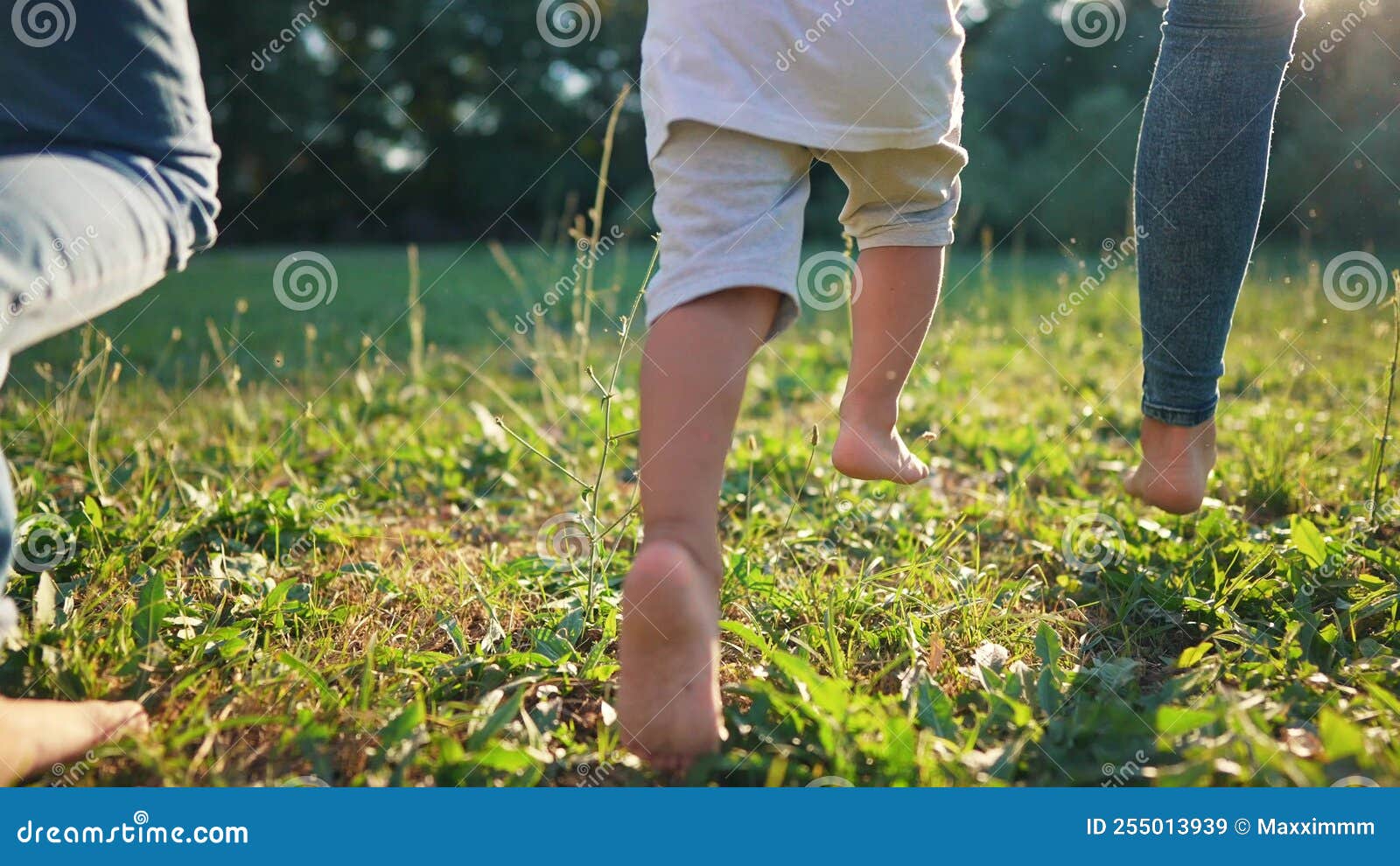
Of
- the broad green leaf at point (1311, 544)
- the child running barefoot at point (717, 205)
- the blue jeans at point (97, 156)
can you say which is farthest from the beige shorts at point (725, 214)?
the broad green leaf at point (1311, 544)

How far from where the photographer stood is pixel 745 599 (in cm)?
139

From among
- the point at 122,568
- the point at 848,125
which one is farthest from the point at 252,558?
the point at 848,125

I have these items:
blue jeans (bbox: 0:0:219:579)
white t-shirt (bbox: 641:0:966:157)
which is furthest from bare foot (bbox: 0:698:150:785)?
white t-shirt (bbox: 641:0:966:157)

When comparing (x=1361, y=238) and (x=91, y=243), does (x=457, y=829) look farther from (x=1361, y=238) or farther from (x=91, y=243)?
(x=1361, y=238)

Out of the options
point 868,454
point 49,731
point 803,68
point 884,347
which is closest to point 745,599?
point 868,454

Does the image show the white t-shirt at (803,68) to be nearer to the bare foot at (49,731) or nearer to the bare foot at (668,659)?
the bare foot at (668,659)

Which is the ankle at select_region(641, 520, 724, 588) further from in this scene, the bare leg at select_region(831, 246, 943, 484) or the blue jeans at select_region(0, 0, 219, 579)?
the blue jeans at select_region(0, 0, 219, 579)

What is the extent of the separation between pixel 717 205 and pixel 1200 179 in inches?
31.4

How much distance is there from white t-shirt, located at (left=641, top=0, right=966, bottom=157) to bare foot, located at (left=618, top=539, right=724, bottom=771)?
1.50 feet

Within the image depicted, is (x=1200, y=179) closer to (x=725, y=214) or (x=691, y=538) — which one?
(x=725, y=214)

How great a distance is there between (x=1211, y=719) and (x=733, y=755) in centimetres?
44

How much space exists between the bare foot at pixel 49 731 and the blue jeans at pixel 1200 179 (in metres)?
1.39

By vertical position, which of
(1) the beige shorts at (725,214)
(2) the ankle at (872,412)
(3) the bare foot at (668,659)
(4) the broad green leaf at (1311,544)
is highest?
(1) the beige shorts at (725,214)

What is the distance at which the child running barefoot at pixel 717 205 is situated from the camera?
96 cm
